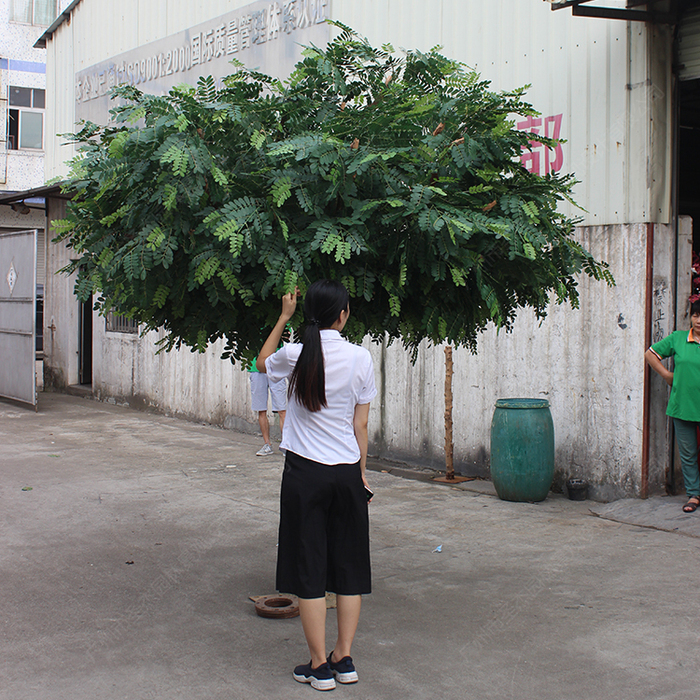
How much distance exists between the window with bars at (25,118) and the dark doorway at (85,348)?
A: 11.6 meters

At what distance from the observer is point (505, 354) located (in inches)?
341

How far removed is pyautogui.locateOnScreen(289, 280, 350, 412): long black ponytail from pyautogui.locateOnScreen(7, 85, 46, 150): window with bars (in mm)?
25211

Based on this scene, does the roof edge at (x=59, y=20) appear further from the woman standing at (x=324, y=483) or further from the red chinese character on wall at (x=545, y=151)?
the woman standing at (x=324, y=483)

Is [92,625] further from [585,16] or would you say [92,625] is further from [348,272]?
[585,16]

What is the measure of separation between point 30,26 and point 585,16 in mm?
23394

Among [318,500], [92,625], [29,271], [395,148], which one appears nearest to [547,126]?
[395,148]

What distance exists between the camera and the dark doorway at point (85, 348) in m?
17.2

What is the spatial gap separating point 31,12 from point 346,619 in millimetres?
26882

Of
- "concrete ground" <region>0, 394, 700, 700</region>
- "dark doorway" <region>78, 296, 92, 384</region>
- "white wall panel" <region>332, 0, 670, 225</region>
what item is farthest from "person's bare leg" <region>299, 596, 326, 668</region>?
"dark doorway" <region>78, 296, 92, 384</region>

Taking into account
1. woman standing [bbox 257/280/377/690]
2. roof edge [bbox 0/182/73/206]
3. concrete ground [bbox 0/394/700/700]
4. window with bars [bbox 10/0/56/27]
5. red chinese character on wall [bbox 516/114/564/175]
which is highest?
window with bars [bbox 10/0/56/27]

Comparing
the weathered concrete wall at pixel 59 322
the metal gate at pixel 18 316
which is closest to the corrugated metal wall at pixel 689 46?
the metal gate at pixel 18 316

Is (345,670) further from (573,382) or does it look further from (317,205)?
(573,382)

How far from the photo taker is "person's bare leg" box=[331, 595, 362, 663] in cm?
402

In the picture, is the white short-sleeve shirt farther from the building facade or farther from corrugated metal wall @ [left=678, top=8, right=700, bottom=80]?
corrugated metal wall @ [left=678, top=8, right=700, bottom=80]
